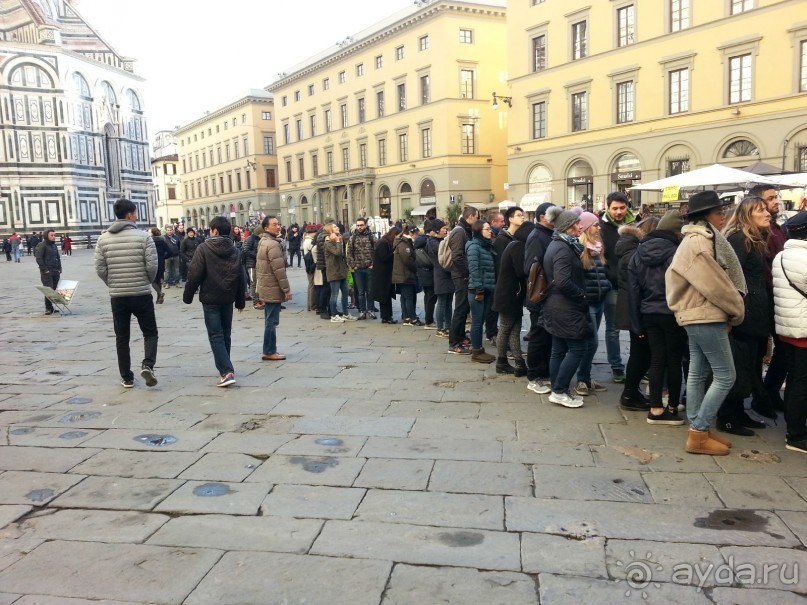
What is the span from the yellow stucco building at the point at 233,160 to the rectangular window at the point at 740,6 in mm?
43945

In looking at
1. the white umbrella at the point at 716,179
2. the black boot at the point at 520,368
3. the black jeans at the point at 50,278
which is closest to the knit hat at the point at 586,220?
the black boot at the point at 520,368

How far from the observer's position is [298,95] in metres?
57.6

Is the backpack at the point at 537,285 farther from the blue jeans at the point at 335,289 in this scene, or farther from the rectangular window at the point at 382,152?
the rectangular window at the point at 382,152

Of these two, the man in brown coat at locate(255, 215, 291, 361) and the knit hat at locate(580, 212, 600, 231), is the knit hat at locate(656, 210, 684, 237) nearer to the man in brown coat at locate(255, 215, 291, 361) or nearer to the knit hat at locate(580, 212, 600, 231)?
the knit hat at locate(580, 212, 600, 231)

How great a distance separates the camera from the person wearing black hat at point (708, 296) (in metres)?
4.22

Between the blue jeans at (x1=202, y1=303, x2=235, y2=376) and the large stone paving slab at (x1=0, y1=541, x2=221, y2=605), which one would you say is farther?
the blue jeans at (x1=202, y1=303, x2=235, y2=376)

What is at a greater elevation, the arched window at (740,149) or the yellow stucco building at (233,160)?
Answer: the yellow stucco building at (233,160)

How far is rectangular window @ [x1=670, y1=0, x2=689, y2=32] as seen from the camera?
26.6 m

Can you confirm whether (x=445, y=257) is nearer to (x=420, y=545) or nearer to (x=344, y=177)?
(x=420, y=545)

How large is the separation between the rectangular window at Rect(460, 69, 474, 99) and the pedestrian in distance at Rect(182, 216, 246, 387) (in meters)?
36.9

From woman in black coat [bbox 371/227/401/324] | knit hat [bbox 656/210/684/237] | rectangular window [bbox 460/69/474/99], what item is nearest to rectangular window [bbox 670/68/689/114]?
rectangular window [bbox 460/69/474/99]

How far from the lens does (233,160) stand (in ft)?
234

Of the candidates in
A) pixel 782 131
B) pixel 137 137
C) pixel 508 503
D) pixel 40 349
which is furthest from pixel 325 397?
pixel 137 137

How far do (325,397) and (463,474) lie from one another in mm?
2281
